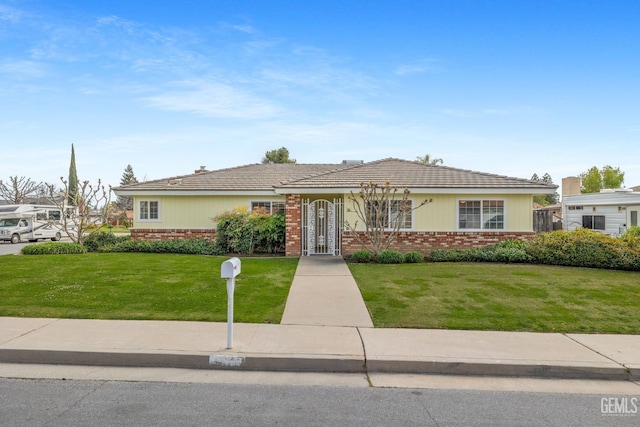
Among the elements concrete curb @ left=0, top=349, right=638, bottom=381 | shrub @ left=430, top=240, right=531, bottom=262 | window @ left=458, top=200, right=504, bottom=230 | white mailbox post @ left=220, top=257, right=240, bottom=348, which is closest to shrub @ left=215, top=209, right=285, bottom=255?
shrub @ left=430, top=240, right=531, bottom=262

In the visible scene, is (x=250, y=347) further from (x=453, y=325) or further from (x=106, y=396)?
(x=453, y=325)

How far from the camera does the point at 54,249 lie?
16297 mm

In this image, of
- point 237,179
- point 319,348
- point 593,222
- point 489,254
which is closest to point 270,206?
point 237,179

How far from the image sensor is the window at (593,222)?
2219cm

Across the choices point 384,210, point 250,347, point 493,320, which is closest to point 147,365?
point 250,347

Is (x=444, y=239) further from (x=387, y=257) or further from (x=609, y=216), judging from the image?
(x=609, y=216)

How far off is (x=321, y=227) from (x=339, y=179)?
6.69 feet

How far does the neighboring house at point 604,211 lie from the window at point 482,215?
26.1 ft

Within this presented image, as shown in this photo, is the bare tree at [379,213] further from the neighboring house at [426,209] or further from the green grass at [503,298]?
the green grass at [503,298]

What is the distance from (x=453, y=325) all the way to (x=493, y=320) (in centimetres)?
83

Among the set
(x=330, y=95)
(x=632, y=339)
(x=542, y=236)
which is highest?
(x=330, y=95)

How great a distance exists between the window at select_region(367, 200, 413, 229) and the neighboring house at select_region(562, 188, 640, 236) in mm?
11370

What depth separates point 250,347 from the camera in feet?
18.2

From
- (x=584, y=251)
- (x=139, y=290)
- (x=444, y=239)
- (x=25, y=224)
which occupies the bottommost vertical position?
(x=139, y=290)
